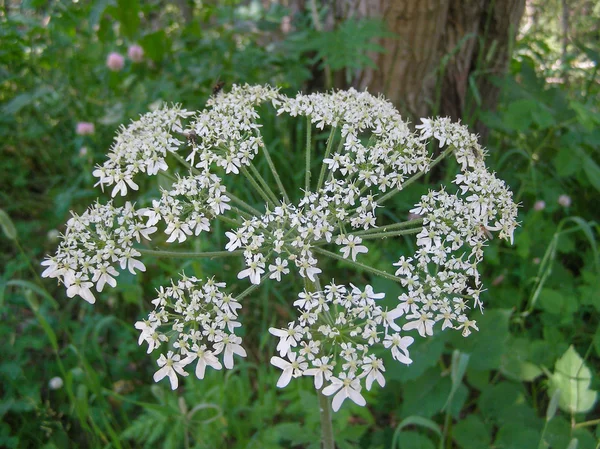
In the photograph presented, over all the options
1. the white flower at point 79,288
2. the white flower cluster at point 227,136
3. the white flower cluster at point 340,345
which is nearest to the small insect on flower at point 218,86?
the white flower cluster at point 227,136

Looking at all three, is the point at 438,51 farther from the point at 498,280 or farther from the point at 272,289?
the point at 272,289

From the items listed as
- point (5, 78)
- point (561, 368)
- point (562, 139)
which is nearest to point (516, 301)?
point (561, 368)

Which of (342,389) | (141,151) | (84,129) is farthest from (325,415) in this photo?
Answer: (84,129)

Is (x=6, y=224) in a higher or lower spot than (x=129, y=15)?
lower

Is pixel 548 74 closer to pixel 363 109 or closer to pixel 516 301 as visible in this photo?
pixel 516 301

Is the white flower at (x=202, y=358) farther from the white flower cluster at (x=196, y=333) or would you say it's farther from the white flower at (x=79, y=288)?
the white flower at (x=79, y=288)

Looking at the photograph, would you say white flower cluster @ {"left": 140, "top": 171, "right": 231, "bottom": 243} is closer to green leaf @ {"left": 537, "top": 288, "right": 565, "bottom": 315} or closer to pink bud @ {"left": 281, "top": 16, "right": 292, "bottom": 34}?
green leaf @ {"left": 537, "top": 288, "right": 565, "bottom": 315}
